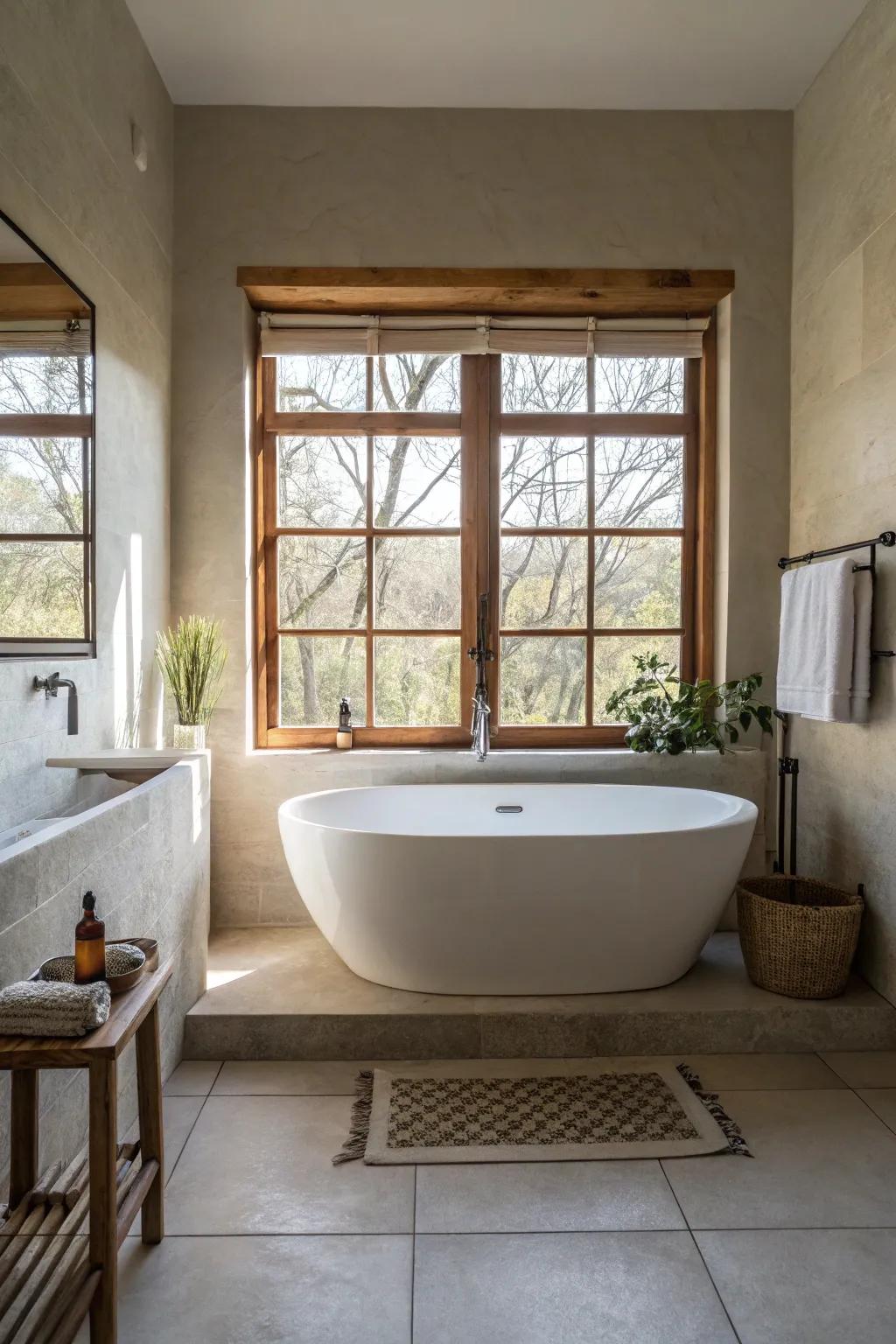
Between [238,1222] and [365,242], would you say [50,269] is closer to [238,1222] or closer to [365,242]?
[365,242]

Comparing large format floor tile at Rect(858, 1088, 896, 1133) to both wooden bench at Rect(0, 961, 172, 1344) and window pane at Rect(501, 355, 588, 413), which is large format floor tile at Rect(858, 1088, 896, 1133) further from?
window pane at Rect(501, 355, 588, 413)

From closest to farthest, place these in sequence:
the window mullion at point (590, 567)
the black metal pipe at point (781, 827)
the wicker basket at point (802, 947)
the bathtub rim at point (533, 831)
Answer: the bathtub rim at point (533, 831) → the wicker basket at point (802, 947) → the black metal pipe at point (781, 827) → the window mullion at point (590, 567)

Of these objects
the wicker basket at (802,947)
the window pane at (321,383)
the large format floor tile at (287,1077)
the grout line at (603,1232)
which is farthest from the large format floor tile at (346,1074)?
the window pane at (321,383)

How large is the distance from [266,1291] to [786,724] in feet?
8.16

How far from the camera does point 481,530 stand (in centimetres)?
356

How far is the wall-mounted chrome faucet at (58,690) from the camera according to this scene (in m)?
2.13

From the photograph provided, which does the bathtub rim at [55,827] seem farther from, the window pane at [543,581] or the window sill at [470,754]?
the window pane at [543,581]

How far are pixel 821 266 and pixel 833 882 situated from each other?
213cm

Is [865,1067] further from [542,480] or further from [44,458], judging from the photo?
[44,458]

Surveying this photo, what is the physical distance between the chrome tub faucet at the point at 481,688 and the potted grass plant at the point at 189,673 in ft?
3.20

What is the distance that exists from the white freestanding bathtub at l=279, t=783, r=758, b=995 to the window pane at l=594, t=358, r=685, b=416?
172 centimetres

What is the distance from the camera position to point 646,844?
8.20 ft

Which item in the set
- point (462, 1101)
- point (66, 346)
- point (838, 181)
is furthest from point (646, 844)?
point (838, 181)

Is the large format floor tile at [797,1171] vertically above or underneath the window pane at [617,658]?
underneath
